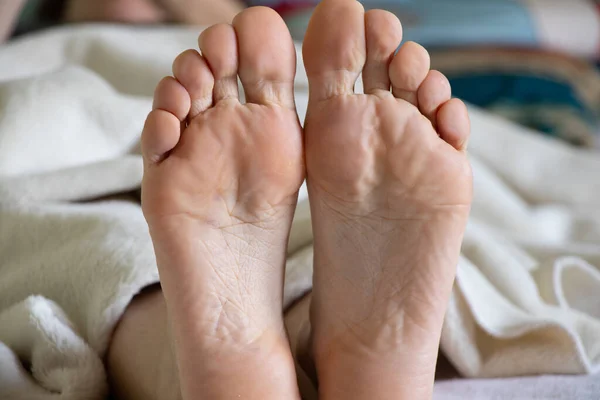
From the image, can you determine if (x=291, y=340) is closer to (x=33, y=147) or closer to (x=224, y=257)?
(x=224, y=257)

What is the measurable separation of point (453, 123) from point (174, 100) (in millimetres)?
228

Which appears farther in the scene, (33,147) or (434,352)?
(33,147)

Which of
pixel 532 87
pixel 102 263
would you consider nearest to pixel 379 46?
pixel 102 263

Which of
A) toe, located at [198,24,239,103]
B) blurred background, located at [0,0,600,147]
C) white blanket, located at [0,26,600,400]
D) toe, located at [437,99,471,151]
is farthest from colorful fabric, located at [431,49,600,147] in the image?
toe, located at [198,24,239,103]

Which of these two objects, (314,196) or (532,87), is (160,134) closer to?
(314,196)

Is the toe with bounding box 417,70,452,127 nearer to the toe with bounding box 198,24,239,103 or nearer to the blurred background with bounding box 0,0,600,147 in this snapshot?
the toe with bounding box 198,24,239,103

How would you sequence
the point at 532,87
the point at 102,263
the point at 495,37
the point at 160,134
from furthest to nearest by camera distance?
the point at 495,37 → the point at 532,87 → the point at 102,263 → the point at 160,134

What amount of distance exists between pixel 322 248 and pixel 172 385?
0.58 ft

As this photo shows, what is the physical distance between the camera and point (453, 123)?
0.54m

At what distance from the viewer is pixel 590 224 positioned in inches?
43.5

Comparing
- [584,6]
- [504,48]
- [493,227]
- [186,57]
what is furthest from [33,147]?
[584,6]

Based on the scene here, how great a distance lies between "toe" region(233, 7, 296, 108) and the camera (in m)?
0.53

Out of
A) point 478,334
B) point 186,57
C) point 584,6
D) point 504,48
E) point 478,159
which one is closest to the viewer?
point 186,57

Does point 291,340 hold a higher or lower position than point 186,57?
lower
